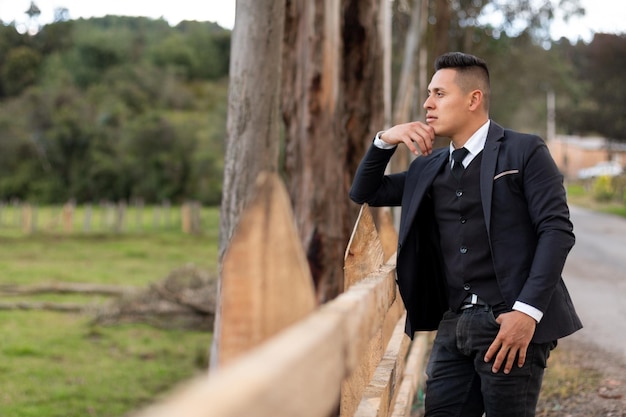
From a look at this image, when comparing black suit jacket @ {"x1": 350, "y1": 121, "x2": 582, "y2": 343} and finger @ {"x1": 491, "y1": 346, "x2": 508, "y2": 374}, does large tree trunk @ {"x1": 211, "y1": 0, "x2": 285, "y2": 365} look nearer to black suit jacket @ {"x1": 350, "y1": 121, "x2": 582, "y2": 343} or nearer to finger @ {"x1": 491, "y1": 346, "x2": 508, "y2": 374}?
black suit jacket @ {"x1": 350, "y1": 121, "x2": 582, "y2": 343}

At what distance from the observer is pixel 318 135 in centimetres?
884

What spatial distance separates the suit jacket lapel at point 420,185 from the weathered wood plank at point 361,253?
13cm

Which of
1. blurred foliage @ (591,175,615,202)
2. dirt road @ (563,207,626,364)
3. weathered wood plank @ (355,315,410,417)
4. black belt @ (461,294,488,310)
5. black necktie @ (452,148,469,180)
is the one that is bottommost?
blurred foliage @ (591,175,615,202)

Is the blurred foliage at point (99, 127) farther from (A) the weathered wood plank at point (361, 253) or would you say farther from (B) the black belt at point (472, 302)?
(B) the black belt at point (472, 302)

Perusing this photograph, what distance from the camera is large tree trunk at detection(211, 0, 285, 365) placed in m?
5.51

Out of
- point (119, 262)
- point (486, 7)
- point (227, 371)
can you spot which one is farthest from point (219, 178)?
point (227, 371)

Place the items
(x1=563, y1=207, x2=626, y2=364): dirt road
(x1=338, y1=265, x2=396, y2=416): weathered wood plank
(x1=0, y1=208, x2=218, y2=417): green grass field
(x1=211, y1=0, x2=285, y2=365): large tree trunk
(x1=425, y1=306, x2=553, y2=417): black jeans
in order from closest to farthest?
(x1=338, y1=265, x2=396, y2=416): weathered wood plank → (x1=425, y1=306, x2=553, y2=417): black jeans → (x1=211, y1=0, x2=285, y2=365): large tree trunk → (x1=563, y1=207, x2=626, y2=364): dirt road → (x1=0, y1=208, x2=218, y2=417): green grass field

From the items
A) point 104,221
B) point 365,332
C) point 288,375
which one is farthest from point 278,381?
point 104,221

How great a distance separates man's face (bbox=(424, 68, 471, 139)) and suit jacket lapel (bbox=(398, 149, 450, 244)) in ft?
0.48

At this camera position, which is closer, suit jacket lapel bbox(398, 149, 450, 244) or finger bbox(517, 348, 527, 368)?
finger bbox(517, 348, 527, 368)

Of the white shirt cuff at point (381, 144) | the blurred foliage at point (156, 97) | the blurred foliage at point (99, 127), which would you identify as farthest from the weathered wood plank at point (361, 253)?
the blurred foliage at point (99, 127)

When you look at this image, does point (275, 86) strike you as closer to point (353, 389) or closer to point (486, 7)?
point (353, 389)

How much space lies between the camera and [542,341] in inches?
127

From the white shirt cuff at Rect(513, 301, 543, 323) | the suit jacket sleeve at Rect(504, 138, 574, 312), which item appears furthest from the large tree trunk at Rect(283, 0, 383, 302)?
the white shirt cuff at Rect(513, 301, 543, 323)
